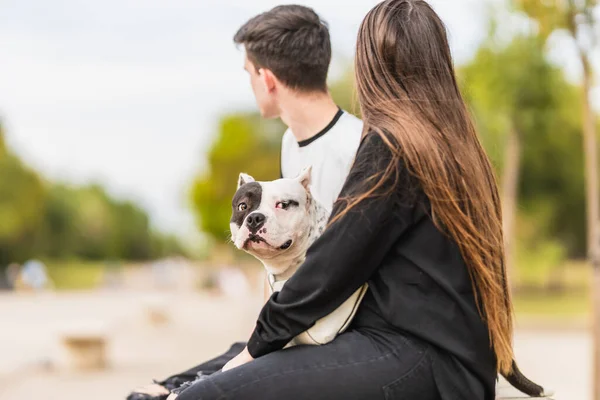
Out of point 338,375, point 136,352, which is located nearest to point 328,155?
point 338,375

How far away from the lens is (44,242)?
245 feet

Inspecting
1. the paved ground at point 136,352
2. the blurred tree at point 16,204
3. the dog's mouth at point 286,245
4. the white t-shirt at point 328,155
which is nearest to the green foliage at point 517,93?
the paved ground at point 136,352

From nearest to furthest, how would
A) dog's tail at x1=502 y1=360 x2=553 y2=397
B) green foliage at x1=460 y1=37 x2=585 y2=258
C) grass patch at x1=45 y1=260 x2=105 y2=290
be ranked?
dog's tail at x1=502 y1=360 x2=553 y2=397
green foliage at x1=460 y1=37 x2=585 y2=258
grass patch at x1=45 y1=260 x2=105 y2=290

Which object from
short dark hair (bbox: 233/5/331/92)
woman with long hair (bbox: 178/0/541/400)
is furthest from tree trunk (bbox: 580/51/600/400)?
woman with long hair (bbox: 178/0/541/400)

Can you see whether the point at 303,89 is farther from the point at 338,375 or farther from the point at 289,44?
the point at 338,375

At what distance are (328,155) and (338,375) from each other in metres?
1.28

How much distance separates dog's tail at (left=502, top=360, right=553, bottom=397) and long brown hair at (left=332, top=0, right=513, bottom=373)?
0.14 metres

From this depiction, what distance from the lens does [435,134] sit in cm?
262

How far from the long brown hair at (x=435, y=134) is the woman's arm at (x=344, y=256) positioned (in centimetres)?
4

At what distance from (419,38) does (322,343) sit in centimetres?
97

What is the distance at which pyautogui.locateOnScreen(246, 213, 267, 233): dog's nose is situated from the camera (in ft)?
9.20

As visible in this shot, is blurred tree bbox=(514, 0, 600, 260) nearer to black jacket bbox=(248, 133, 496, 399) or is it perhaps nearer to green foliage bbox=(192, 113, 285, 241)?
black jacket bbox=(248, 133, 496, 399)

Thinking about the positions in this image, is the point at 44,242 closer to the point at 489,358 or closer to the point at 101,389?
the point at 101,389

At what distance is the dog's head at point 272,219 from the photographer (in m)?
2.81
